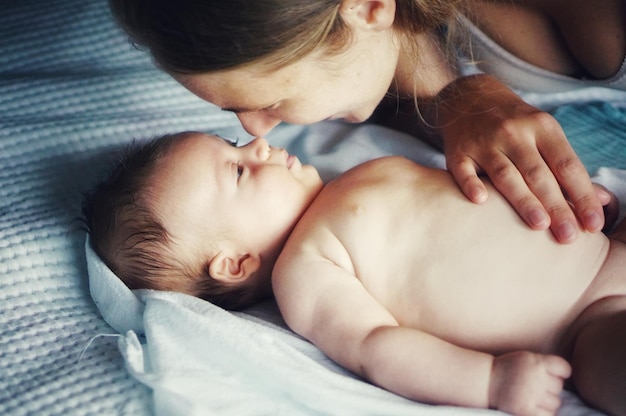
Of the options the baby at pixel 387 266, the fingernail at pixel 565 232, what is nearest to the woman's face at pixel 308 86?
the baby at pixel 387 266

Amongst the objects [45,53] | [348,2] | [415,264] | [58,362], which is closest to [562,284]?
[415,264]

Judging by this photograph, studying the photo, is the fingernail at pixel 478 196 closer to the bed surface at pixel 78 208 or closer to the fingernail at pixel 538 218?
the fingernail at pixel 538 218

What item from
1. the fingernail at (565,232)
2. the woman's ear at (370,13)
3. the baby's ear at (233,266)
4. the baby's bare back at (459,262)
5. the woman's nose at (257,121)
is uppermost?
the woman's ear at (370,13)

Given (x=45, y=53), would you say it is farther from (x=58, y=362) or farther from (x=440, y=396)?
(x=440, y=396)

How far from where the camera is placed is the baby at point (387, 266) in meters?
0.85

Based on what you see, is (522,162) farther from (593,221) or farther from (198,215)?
(198,215)

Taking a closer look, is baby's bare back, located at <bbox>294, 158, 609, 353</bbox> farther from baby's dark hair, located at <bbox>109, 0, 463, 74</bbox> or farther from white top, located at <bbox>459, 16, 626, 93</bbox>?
white top, located at <bbox>459, 16, 626, 93</bbox>

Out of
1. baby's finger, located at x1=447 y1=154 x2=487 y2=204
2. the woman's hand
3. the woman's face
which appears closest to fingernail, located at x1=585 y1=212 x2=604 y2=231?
the woman's hand

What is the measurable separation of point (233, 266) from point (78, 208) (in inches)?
11.4

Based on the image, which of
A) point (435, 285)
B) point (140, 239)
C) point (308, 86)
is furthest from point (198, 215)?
point (435, 285)

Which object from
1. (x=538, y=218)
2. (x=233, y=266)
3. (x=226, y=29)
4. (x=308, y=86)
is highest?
(x=226, y=29)

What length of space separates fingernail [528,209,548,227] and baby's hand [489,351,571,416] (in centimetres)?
18

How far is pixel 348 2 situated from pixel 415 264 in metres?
0.35

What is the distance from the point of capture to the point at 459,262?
3.04 feet
